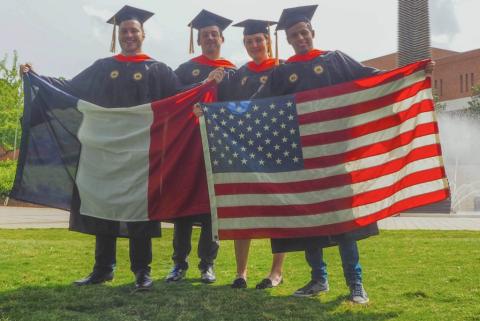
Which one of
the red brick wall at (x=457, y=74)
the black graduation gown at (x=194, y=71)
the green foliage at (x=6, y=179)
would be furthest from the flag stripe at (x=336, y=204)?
the red brick wall at (x=457, y=74)

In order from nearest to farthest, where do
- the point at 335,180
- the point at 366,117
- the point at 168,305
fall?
the point at 168,305 < the point at 335,180 < the point at 366,117

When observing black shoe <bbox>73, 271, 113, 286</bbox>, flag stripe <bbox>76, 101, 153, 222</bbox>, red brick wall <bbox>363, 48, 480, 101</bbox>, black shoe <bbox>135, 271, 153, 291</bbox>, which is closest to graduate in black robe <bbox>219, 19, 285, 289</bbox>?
black shoe <bbox>135, 271, 153, 291</bbox>

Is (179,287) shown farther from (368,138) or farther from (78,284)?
(368,138)

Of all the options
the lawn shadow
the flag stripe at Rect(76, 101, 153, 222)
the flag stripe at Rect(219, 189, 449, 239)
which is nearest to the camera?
the lawn shadow

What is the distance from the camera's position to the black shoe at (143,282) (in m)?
4.32

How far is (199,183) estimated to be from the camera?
173 inches

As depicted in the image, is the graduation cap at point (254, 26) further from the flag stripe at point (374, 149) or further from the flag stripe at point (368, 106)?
the flag stripe at point (374, 149)

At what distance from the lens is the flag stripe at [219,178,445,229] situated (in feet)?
12.8

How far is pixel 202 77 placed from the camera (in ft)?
16.8

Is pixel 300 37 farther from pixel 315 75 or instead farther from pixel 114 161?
pixel 114 161

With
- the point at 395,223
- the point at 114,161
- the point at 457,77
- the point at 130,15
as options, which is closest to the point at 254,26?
the point at 130,15

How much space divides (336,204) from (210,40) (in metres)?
2.16

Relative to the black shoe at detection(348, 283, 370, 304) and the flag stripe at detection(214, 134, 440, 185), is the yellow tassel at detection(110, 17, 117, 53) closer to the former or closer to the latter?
the flag stripe at detection(214, 134, 440, 185)

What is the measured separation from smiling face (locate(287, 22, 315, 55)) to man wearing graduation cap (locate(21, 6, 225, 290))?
0.71 meters
